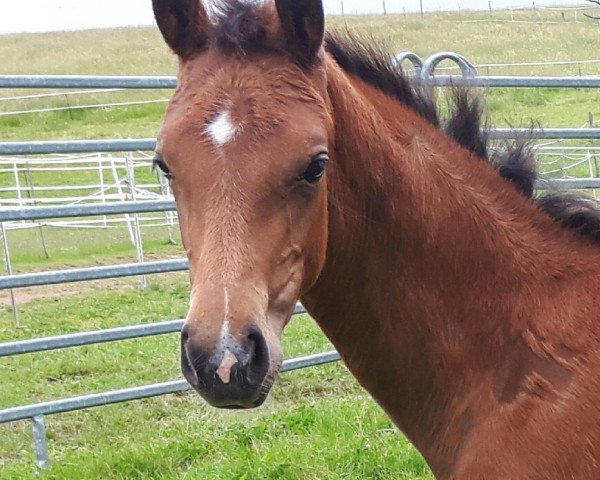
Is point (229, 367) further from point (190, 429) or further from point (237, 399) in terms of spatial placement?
point (190, 429)

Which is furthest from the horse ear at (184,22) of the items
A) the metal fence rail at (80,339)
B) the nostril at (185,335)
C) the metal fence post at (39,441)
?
the metal fence post at (39,441)

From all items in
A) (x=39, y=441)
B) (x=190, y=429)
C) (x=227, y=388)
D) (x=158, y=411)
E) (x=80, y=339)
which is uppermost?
(x=227, y=388)

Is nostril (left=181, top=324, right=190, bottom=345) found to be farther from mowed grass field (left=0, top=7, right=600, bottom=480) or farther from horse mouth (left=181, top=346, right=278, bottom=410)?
mowed grass field (left=0, top=7, right=600, bottom=480)

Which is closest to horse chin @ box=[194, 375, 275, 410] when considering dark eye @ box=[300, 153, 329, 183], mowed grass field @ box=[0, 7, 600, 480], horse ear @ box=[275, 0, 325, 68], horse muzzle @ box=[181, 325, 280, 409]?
horse muzzle @ box=[181, 325, 280, 409]

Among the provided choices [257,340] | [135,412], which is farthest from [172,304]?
[257,340]

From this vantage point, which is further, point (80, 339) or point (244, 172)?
point (80, 339)

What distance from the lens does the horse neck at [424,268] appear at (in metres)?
2.37

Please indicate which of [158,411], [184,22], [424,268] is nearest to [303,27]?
[184,22]

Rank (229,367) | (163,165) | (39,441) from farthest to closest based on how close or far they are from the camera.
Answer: (39,441)
(163,165)
(229,367)

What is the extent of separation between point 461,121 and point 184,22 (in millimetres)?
1001

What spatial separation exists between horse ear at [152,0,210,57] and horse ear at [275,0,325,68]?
0.24 meters

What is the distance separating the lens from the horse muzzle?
175 centimetres

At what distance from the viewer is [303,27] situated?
2.17 meters

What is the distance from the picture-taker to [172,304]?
29.6ft
